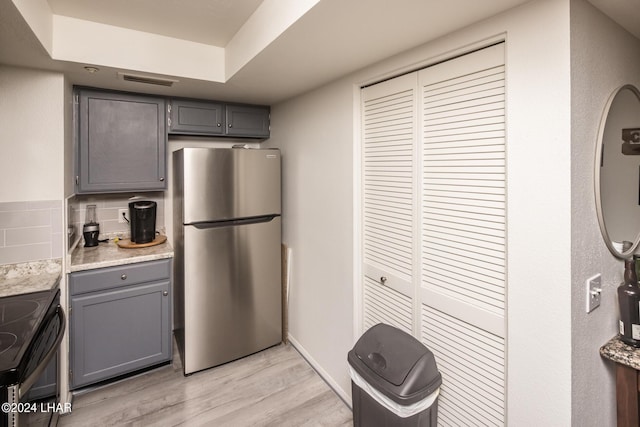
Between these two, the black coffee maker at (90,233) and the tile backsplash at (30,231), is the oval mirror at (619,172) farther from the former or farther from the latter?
the black coffee maker at (90,233)

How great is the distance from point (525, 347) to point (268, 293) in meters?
2.02

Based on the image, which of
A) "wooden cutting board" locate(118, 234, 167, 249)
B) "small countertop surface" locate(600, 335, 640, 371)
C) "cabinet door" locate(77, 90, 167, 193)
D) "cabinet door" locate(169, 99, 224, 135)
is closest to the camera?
"small countertop surface" locate(600, 335, 640, 371)

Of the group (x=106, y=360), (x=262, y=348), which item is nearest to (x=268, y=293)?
(x=262, y=348)

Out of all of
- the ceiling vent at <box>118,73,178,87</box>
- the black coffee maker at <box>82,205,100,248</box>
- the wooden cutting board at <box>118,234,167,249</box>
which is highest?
the ceiling vent at <box>118,73,178,87</box>

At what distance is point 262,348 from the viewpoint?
2.82 metres

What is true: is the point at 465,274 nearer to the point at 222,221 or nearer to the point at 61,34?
the point at 222,221

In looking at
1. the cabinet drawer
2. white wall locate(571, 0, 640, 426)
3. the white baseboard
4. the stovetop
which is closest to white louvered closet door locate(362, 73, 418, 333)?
the white baseboard

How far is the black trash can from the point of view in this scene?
1.40 meters

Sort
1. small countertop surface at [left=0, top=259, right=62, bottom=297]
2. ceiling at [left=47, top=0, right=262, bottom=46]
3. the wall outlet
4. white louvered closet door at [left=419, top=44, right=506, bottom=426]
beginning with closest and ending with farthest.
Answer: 1. white louvered closet door at [left=419, top=44, right=506, bottom=426]
2. ceiling at [left=47, top=0, right=262, bottom=46]
3. small countertop surface at [left=0, top=259, right=62, bottom=297]
4. the wall outlet

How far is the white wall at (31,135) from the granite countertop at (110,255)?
1.54ft

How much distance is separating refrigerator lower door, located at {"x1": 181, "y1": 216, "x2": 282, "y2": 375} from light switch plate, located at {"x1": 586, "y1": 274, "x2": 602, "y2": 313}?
2.14 metres

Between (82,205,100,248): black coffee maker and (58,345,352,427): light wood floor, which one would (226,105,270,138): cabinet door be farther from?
(58,345,352,427): light wood floor

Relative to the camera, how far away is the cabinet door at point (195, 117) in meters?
2.71

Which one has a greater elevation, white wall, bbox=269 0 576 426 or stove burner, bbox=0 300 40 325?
white wall, bbox=269 0 576 426
